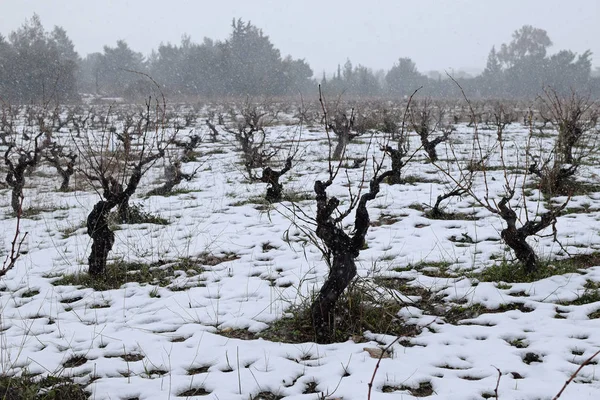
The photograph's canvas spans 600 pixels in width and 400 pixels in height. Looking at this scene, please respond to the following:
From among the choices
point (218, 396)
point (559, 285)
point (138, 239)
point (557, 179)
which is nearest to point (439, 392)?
point (218, 396)

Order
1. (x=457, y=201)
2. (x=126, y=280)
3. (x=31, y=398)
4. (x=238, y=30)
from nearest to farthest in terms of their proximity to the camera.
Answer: (x=31, y=398)
(x=126, y=280)
(x=457, y=201)
(x=238, y=30)

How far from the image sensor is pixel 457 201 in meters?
7.31

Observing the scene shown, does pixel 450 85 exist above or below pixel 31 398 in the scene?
above

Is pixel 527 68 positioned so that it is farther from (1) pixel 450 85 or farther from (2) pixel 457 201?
(2) pixel 457 201

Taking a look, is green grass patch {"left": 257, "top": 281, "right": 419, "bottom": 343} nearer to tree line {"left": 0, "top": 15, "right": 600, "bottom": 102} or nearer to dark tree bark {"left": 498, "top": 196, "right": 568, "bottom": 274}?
dark tree bark {"left": 498, "top": 196, "right": 568, "bottom": 274}

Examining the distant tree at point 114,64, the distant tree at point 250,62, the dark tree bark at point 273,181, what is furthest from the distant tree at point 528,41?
the dark tree bark at point 273,181

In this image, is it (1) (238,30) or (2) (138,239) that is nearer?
(2) (138,239)

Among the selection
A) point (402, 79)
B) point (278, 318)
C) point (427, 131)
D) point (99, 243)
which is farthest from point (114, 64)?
point (278, 318)

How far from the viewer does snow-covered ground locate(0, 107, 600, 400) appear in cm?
276

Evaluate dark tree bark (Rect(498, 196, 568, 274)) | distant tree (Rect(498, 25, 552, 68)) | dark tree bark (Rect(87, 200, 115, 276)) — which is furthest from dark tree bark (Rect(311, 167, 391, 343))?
distant tree (Rect(498, 25, 552, 68))

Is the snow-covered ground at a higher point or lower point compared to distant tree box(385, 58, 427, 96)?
lower

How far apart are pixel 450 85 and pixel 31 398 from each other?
A: 52.0m

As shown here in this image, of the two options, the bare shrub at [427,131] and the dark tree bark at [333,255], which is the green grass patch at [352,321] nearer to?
the dark tree bark at [333,255]

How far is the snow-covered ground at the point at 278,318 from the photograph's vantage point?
276 centimetres
